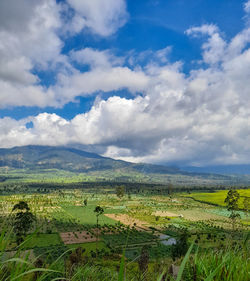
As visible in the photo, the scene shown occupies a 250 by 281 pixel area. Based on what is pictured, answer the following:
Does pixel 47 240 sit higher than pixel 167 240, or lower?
lower

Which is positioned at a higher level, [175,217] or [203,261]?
[203,261]

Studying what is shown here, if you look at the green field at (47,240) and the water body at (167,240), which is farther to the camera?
the water body at (167,240)

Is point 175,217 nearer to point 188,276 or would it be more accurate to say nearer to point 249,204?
point 249,204

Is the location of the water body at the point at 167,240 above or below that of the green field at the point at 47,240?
Answer: above

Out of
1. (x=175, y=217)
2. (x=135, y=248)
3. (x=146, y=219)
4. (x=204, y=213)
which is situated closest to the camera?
(x=135, y=248)

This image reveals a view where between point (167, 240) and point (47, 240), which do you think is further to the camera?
point (167, 240)

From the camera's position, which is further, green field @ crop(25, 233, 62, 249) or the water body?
the water body

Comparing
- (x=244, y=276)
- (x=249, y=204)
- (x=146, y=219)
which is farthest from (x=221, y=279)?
(x=146, y=219)

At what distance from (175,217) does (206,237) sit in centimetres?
3618

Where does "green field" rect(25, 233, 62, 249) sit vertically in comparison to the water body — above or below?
below

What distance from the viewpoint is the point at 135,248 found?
54.6 meters

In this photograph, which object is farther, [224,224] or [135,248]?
[224,224]

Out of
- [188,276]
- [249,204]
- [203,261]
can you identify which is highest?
[203,261]

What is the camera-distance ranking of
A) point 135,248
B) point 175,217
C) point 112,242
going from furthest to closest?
point 175,217
point 112,242
point 135,248
